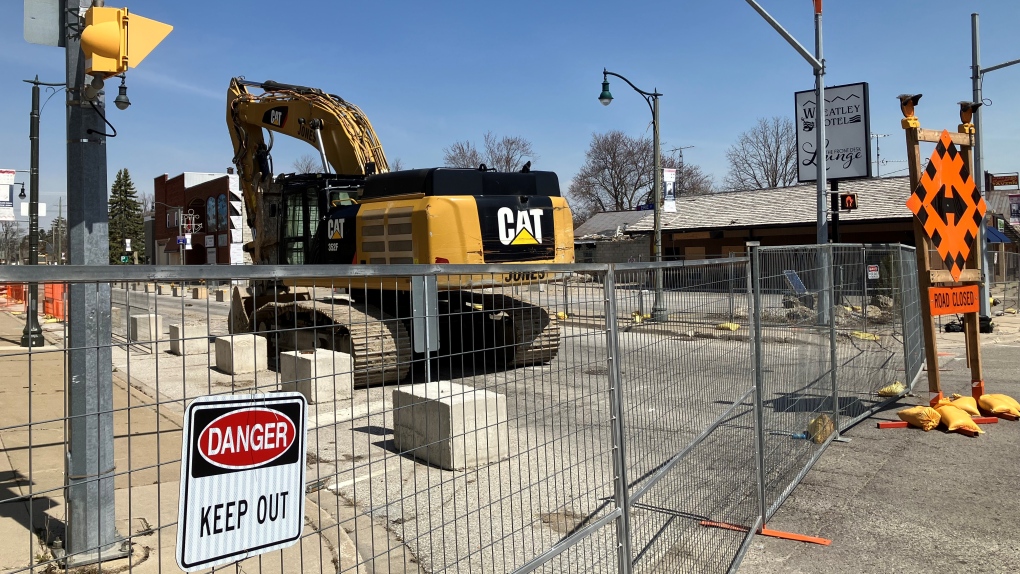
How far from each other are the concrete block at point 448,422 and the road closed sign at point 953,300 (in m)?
5.16

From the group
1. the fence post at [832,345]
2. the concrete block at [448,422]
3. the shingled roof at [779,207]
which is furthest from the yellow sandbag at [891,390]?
the shingled roof at [779,207]

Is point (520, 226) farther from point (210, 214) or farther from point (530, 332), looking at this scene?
point (210, 214)

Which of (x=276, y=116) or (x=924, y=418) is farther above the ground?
(x=276, y=116)

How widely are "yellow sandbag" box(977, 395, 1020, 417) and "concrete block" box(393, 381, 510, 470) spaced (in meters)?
5.71

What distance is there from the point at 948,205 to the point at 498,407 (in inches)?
262

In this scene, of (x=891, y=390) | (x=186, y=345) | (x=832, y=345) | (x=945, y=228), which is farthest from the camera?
(x=891, y=390)

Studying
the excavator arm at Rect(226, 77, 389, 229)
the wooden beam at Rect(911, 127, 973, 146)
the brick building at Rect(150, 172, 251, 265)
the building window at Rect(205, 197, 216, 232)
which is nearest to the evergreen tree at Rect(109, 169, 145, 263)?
the brick building at Rect(150, 172, 251, 265)

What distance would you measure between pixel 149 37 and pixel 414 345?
128 inches

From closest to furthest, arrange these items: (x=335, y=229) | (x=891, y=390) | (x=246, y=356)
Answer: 1. (x=246, y=356)
2. (x=891, y=390)
3. (x=335, y=229)

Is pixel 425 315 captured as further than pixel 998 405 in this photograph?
No

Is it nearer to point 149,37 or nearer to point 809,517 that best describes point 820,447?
point 809,517

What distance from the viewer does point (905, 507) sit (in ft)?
19.5

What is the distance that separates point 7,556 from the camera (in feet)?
14.5

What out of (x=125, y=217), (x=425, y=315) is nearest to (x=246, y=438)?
(x=425, y=315)
